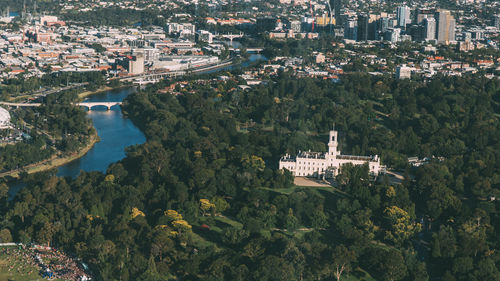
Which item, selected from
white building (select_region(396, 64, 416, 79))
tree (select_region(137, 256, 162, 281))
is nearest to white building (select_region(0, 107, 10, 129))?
tree (select_region(137, 256, 162, 281))

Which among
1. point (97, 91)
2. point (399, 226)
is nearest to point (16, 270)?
point (399, 226)

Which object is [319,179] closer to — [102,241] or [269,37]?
[102,241]

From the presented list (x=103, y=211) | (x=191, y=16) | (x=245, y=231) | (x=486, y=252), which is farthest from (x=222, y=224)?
(x=191, y=16)

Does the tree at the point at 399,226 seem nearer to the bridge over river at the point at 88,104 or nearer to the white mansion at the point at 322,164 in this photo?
the white mansion at the point at 322,164

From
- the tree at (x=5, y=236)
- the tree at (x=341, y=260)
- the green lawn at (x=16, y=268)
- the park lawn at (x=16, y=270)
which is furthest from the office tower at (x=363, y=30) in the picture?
the park lawn at (x=16, y=270)

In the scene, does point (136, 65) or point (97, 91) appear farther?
point (136, 65)

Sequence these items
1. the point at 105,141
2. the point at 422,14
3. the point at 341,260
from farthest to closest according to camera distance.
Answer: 1. the point at 422,14
2. the point at 105,141
3. the point at 341,260

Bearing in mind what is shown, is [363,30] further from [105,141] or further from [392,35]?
[105,141]
